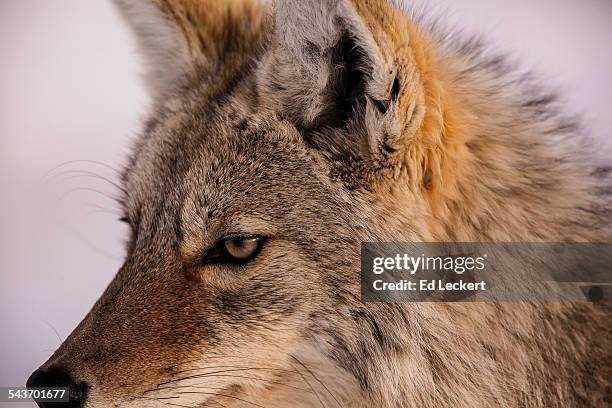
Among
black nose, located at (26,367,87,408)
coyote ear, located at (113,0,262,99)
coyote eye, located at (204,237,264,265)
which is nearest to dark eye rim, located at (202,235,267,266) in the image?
coyote eye, located at (204,237,264,265)

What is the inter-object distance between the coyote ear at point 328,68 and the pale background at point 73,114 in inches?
28.7

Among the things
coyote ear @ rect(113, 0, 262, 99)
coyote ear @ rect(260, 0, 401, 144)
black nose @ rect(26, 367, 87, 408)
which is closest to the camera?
coyote ear @ rect(260, 0, 401, 144)

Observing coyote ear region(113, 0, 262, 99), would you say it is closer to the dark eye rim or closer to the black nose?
the dark eye rim

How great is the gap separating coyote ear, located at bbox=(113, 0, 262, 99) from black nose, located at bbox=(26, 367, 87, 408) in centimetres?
128

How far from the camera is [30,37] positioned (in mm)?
3119

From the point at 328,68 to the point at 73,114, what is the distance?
61.0 inches

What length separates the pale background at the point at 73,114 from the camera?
9.80 feet

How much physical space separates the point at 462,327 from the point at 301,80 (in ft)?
2.90

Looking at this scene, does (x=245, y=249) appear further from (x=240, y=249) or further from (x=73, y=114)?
(x=73, y=114)

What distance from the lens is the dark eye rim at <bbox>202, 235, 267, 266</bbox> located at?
2238 millimetres

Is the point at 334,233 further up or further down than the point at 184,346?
further up

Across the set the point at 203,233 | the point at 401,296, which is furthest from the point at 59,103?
the point at 401,296

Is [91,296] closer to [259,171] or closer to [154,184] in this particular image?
[154,184]

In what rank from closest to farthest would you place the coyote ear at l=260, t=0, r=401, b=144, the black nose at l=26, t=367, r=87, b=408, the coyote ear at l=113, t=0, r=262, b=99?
1. the coyote ear at l=260, t=0, r=401, b=144
2. the black nose at l=26, t=367, r=87, b=408
3. the coyote ear at l=113, t=0, r=262, b=99
